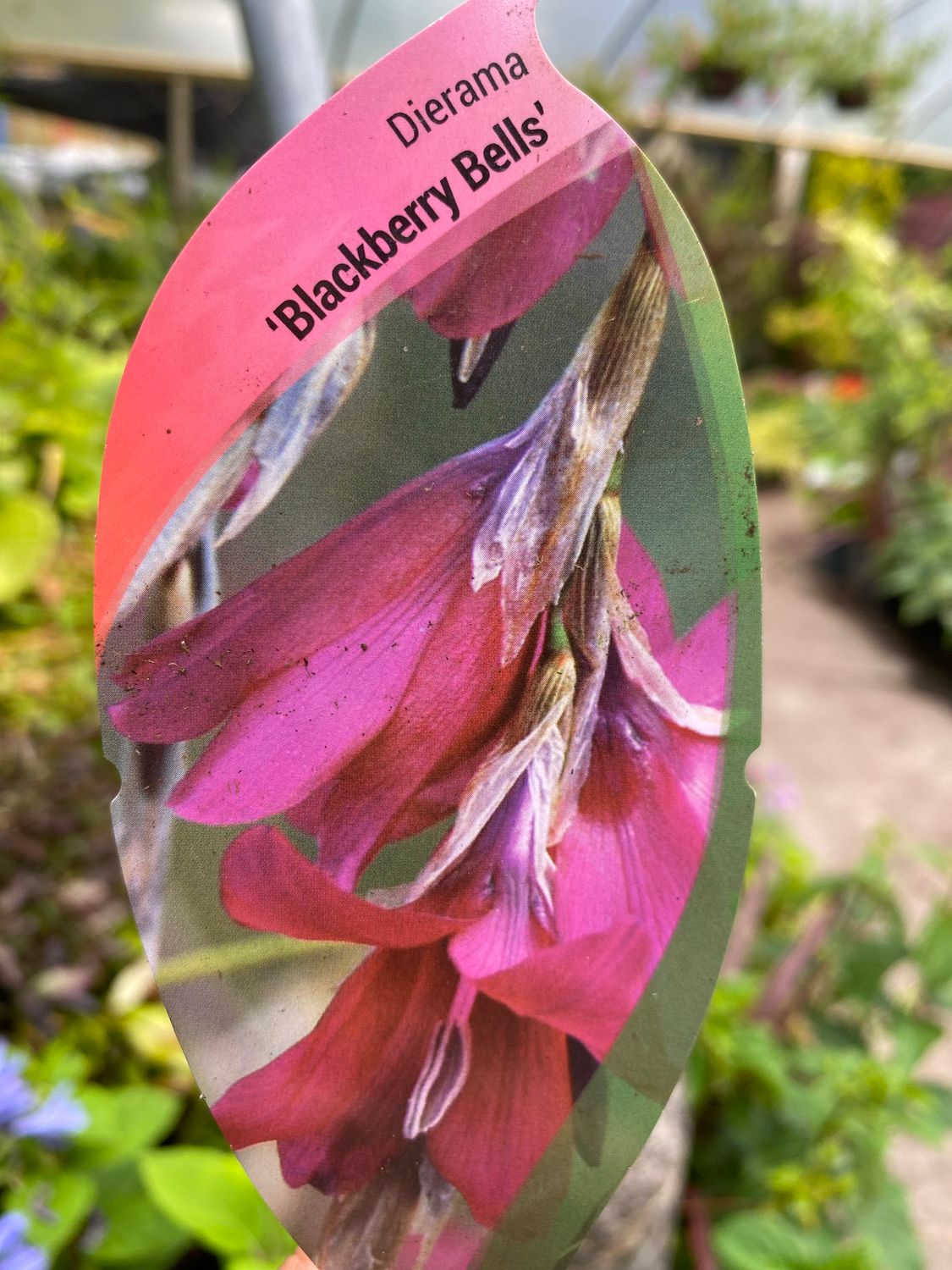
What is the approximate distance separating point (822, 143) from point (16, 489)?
34.7 feet

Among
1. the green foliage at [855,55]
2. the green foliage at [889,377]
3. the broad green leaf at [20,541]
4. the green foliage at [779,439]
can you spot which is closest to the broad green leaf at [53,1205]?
the broad green leaf at [20,541]

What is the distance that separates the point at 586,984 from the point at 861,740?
9.29 feet

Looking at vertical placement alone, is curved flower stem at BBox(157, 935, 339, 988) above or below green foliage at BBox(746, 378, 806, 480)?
above

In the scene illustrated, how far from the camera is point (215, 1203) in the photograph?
901 mm

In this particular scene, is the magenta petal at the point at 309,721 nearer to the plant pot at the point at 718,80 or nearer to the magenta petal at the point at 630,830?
the magenta petal at the point at 630,830

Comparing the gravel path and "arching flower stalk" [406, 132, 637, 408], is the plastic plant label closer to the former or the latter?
"arching flower stalk" [406, 132, 637, 408]

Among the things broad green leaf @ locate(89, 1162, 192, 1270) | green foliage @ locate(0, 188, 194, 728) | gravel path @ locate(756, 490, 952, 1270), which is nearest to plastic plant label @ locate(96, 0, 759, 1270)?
broad green leaf @ locate(89, 1162, 192, 1270)

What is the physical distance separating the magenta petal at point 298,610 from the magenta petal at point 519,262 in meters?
0.06

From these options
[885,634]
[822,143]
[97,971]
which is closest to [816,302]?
[822,143]

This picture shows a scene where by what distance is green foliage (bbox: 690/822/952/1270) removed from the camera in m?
1.01

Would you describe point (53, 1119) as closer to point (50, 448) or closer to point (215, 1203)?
point (215, 1203)

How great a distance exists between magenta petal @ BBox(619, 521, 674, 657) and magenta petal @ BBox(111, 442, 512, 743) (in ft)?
0.23

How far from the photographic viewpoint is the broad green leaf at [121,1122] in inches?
39.1

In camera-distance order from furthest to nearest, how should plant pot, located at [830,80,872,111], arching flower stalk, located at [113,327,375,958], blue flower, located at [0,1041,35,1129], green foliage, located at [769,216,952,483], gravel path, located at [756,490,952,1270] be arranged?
plant pot, located at [830,80,872,111], green foliage, located at [769,216,952,483], gravel path, located at [756,490,952,1270], blue flower, located at [0,1041,35,1129], arching flower stalk, located at [113,327,375,958]
